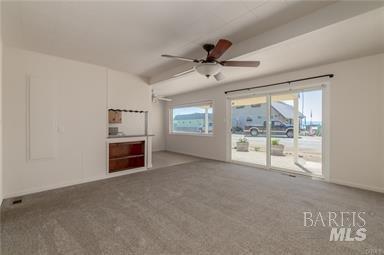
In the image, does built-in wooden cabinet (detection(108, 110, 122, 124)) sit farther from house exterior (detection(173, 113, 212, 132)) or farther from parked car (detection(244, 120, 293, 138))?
parked car (detection(244, 120, 293, 138))

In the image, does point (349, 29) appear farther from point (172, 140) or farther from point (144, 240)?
point (172, 140)

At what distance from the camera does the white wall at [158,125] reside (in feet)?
25.8

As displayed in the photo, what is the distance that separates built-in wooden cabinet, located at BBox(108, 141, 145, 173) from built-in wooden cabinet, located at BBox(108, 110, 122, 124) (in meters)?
0.63

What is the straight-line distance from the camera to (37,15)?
2174mm

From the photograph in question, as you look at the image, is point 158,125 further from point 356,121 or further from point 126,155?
point 356,121

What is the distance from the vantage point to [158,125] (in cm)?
A: 803

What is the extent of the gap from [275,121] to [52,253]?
496 centimetres

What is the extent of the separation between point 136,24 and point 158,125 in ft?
19.3

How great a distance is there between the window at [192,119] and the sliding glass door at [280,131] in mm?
1183

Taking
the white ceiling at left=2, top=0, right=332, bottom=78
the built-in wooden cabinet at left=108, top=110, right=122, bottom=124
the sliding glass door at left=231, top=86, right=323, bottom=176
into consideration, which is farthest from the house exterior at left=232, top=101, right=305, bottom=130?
the built-in wooden cabinet at left=108, top=110, right=122, bottom=124

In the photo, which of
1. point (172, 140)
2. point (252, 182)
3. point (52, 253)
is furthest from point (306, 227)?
point (172, 140)

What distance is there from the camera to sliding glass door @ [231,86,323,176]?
411 cm

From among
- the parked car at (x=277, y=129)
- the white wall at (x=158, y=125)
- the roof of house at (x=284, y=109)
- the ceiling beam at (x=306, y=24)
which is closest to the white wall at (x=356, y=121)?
the roof of house at (x=284, y=109)

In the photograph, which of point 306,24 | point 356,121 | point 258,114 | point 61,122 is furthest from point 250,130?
point 61,122
